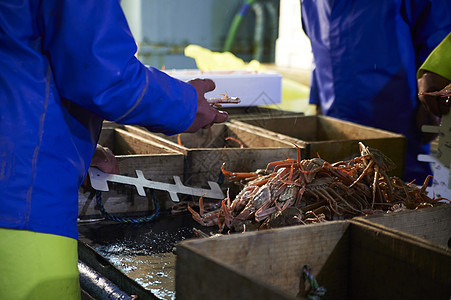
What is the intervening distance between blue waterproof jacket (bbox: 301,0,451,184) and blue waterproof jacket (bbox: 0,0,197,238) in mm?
2080

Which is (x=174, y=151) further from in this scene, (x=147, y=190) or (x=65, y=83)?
(x=65, y=83)

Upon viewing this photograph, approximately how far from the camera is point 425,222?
1376 millimetres

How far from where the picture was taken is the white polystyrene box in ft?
10.6

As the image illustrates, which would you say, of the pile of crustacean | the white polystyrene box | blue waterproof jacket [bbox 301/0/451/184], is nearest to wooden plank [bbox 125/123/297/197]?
the pile of crustacean

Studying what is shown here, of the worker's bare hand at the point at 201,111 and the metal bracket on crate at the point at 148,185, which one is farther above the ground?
the worker's bare hand at the point at 201,111

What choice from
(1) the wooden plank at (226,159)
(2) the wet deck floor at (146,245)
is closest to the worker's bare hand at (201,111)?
(2) the wet deck floor at (146,245)

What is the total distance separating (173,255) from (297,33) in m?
4.84

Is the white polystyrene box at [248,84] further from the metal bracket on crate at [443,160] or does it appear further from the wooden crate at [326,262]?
the wooden crate at [326,262]

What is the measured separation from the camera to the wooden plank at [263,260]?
3.12 feet

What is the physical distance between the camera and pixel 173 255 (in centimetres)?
153

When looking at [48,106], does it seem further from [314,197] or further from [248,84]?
[248,84]

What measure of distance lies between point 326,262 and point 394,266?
146mm

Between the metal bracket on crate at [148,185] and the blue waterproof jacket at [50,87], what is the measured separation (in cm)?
47

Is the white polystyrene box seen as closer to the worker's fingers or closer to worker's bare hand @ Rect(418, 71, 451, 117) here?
worker's bare hand @ Rect(418, 71, 451, 117)
